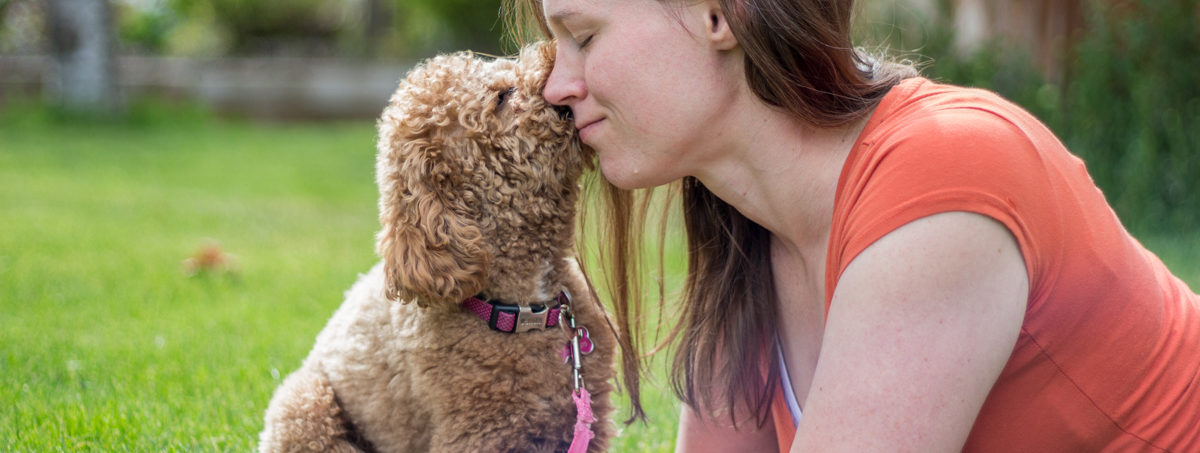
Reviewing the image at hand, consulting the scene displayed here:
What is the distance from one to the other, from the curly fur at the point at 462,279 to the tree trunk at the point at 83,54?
1146 cm

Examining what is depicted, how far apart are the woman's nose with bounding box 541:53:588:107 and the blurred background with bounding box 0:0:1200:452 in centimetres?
71

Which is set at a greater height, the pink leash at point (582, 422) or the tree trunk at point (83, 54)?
the pink leash at point (582, 422)

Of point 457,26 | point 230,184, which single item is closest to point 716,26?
point 230,184

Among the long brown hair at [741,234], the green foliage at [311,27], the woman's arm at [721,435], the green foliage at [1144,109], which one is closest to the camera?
the long brown hair at [741,234]

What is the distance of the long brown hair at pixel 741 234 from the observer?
186cm

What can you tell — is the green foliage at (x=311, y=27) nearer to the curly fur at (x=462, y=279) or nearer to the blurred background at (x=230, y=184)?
the blurred background at (x=230, y=184)

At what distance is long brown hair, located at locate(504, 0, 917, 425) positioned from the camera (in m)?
1.86

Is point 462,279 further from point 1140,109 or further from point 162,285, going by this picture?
point 1140,109

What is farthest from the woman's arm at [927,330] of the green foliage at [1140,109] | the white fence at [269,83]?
the white fence at [269,83]

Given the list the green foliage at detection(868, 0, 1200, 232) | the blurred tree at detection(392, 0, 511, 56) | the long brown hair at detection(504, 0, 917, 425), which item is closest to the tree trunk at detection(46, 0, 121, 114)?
the blurred tree at detection(392, 0, 511, 56)

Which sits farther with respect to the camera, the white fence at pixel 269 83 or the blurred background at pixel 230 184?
the white fence at pixel 269 83

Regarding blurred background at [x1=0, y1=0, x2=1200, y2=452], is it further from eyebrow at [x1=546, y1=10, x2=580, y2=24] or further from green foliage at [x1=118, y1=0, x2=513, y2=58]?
eyebrow at [x1=546, y1=10, x2=580, y2=24]

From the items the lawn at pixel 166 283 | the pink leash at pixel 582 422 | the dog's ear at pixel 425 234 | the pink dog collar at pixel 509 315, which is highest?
the dog's ear at pixel 425 234

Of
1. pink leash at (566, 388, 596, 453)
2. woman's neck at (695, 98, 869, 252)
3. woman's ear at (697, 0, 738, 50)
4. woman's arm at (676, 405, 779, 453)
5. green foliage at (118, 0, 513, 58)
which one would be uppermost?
woman's ear at (697, 0, 738, 50)
